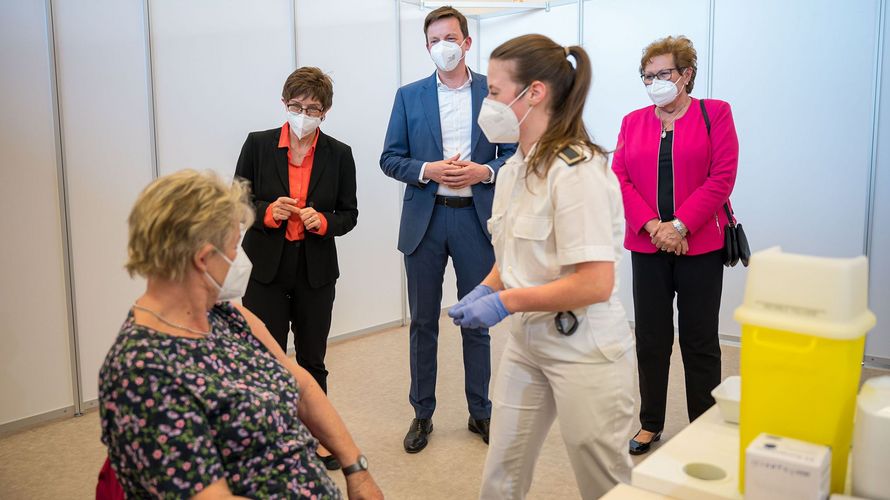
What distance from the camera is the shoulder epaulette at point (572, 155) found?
1.52 meters

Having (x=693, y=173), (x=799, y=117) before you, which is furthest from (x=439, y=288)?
(x=799, y=117)

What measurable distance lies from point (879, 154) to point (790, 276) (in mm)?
3514

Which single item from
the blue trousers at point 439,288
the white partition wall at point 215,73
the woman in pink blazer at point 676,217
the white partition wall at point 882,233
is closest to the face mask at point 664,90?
the woman in pink blazer at point 676,217

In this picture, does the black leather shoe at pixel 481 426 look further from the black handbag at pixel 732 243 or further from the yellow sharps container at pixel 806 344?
the yellow sharps container at pixel 806 344

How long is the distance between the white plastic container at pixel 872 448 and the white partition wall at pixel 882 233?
3364 mm

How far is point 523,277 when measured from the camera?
1632mm

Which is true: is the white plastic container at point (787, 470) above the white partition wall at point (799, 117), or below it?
below

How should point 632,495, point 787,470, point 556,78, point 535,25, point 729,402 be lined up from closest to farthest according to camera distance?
1. point 787,470
2. point 632,495
3. point 729,402
4. point 556,78
5. point 535,25

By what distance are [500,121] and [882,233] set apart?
310 centimetres

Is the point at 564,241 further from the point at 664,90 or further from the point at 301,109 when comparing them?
the point at 301,109

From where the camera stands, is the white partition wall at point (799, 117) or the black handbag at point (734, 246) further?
the white partition wall at point (799, 117)

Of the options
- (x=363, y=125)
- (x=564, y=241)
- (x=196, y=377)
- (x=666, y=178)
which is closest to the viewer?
(x=196, y=377)

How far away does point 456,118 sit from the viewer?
292 centimetres

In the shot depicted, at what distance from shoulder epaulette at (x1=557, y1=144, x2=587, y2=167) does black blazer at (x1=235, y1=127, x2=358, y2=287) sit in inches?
54.2
